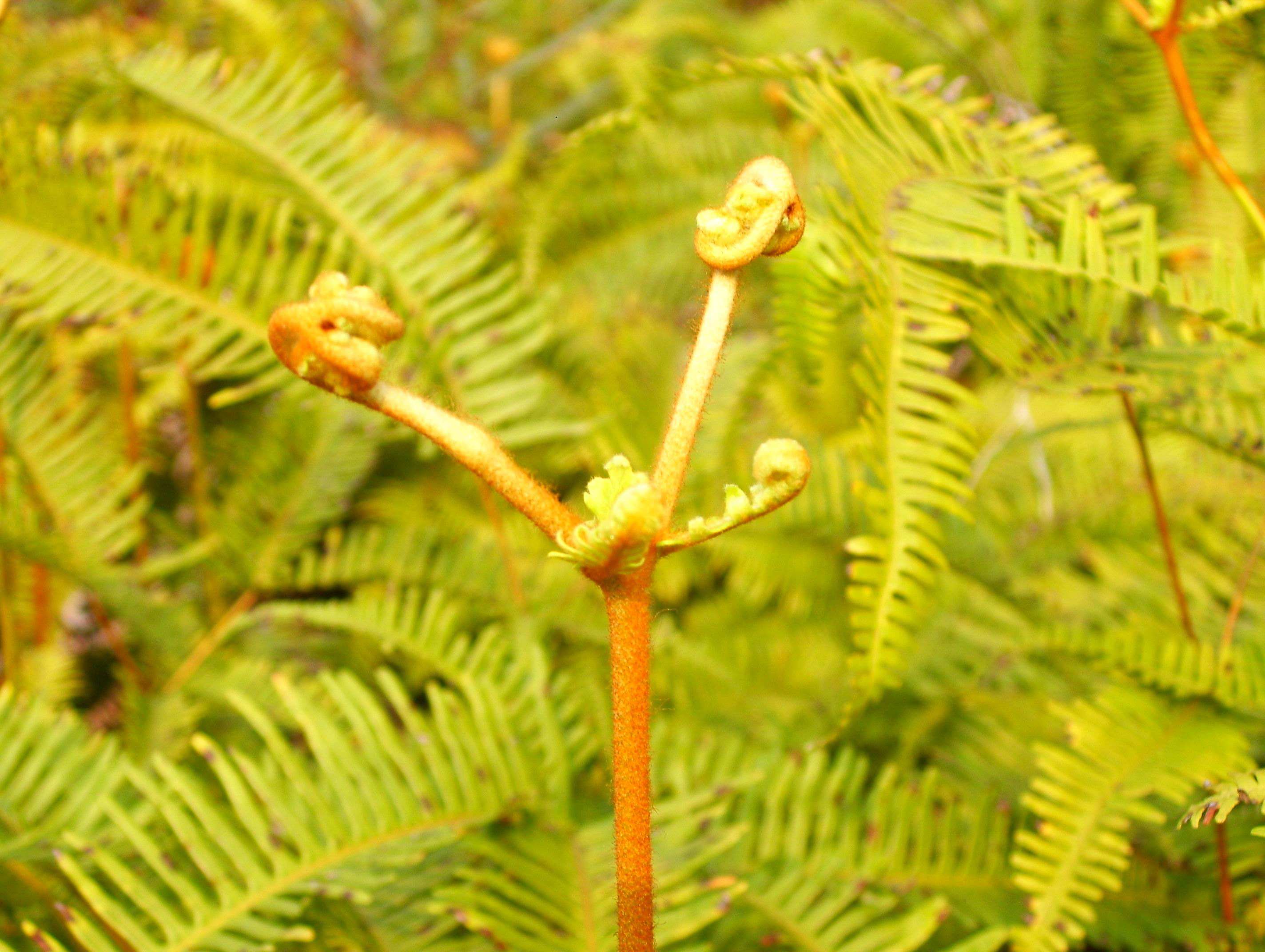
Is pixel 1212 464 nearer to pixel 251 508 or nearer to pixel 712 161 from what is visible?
pixel 712 161

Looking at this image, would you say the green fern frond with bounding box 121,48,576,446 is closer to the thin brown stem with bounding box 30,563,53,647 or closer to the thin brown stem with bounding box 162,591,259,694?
the thin brown stem with bounding box 162,591,259,694

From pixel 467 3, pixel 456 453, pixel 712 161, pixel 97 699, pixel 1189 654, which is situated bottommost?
pixel 97 699

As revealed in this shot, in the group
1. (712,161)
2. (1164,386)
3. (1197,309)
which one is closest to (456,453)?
(1197,309)

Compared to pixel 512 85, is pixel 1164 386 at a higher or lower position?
lower

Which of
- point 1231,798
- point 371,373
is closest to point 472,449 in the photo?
point 371,373

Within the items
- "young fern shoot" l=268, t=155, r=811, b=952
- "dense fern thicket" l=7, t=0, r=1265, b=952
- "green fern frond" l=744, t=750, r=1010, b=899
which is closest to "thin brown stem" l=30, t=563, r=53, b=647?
"dense fern thicket" l=7, t=0, r=1265, b=952

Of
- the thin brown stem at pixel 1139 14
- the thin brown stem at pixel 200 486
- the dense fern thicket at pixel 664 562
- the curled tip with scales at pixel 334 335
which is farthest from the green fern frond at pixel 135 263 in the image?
the thin brown stem at pixel 1139 14

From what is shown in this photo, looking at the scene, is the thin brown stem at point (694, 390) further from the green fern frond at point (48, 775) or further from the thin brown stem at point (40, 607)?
→ the thin brown stem at point (40, 607)
